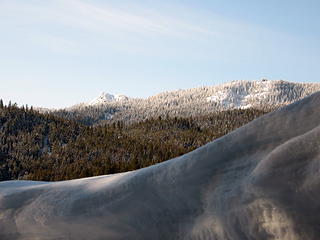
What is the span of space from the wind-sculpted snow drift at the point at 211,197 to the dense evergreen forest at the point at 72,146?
62512 mm

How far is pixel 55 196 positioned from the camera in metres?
4.69

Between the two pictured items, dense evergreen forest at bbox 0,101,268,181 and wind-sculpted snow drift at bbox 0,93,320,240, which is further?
dense evergreen forest at bbox 0,101,268,181

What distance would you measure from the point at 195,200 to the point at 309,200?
1.10 meters

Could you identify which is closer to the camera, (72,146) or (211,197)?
(211,197)

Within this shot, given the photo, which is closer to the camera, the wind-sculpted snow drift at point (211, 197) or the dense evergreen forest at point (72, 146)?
the wind-sculpted snow drift at point (211, 197)

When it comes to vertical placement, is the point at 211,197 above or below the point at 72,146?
below

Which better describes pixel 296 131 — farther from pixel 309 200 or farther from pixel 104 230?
pixel 104 230

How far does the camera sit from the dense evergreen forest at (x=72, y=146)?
75.2 meters

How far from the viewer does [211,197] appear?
3604 mm

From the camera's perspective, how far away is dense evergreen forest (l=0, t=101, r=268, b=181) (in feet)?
247

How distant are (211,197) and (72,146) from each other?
105 meters

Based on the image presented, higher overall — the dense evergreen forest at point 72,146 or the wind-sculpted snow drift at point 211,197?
the dense evergreen forest at point 72,146

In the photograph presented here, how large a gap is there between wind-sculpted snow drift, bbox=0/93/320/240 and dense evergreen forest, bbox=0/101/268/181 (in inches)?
2461

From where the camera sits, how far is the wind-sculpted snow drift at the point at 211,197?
306 cm
